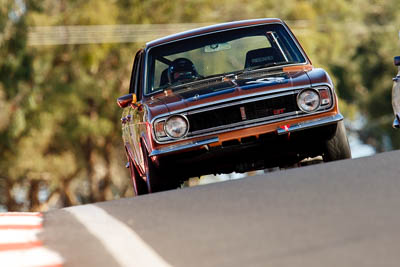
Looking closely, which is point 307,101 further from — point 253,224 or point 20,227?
point 20,227

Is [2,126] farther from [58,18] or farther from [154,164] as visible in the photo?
[154,164]

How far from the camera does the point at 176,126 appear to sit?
363 inches

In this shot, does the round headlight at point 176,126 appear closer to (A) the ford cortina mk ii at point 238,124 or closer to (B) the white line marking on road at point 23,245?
(A) the ford cortina mk ii at point 238,124

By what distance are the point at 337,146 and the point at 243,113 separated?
Answer: 0.98 meters

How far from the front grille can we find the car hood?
97 millimetres

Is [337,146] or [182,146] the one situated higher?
[182,146]

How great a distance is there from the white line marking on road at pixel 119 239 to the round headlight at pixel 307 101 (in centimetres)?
247

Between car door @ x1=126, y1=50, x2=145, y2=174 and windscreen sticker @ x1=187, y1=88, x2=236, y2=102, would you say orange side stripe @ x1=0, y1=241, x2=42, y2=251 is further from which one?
car door @ x1=126, y1=50, x2=145, y2=174

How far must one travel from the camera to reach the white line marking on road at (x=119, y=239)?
5.61 meters

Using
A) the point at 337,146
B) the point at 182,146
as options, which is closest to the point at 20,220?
the point at 182,146

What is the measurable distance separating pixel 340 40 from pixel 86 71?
1424 cm

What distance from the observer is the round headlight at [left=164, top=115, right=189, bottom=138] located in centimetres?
922

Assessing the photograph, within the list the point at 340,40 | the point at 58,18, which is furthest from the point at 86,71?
the point at 340,40

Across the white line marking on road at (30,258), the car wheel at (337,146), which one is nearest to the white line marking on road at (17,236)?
the white line marking on road at (30,258)
